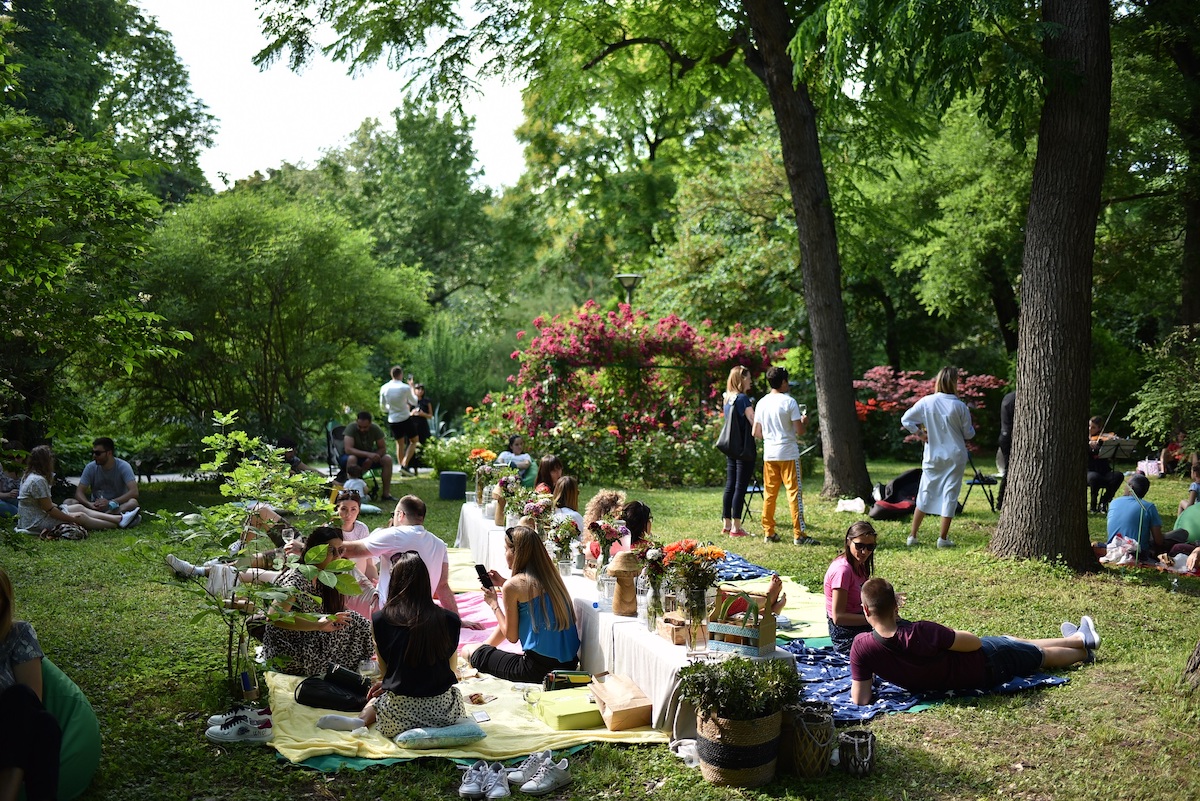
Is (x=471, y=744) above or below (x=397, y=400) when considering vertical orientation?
below

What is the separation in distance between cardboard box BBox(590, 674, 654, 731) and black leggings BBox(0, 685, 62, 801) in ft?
8.28

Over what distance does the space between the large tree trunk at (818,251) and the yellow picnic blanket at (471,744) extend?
7.81 meters

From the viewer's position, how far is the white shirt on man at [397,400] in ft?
52.3

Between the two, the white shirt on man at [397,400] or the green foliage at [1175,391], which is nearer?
the green foliage at [1175,391]

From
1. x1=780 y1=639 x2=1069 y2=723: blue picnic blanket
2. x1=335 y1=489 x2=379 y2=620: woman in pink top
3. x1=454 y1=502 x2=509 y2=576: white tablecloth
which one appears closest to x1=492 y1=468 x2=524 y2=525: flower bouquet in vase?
x1=454 y1=502 x2=509 y2=576: white tablecloth

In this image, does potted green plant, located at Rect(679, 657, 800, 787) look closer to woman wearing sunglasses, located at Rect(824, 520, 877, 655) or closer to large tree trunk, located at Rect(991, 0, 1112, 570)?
woman wearing sunglasses, located at Rect(824, 520, 877, 655)

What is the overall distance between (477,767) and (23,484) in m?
8.26

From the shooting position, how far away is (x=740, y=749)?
434cm

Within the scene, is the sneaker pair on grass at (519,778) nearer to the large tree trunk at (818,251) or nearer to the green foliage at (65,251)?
the green foliage at (65,251)

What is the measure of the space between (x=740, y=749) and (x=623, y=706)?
93 cm

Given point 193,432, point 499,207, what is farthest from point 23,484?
point 499,207

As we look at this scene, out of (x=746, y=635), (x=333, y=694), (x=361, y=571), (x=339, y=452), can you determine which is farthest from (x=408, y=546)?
(x=339, y=452)

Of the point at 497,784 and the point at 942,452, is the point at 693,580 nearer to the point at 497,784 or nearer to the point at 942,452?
the point at 497,784

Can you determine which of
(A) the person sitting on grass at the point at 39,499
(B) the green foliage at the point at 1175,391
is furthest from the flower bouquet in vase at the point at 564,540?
(B) the green foliage at the point at 1175,391
